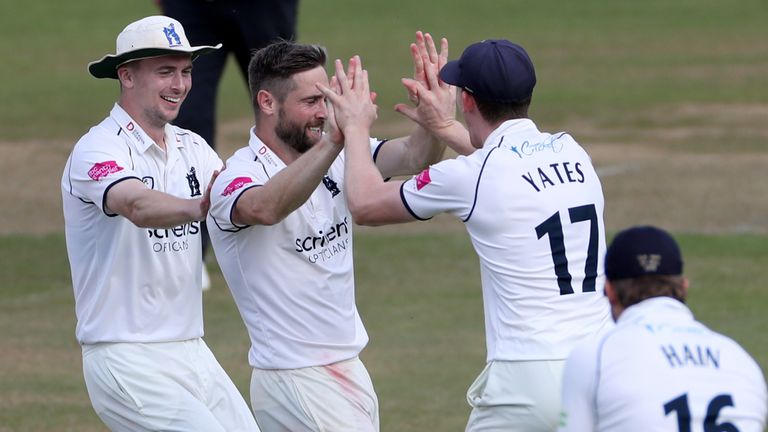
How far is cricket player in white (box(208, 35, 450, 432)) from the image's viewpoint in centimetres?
667

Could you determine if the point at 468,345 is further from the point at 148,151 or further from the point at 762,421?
the point at 762,421

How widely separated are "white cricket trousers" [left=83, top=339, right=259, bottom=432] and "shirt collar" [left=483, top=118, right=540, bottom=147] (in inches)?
67.1

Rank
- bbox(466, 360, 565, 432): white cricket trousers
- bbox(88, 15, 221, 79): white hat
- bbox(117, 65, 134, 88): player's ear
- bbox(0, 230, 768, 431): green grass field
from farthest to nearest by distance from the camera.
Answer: bbox(0, 230, 768, 431): green grass field → bbox(117, 65, 134, 88): player's ear → bbox(88, 15, 221, 79): white hat → bbox(466, 360, 565, 432): white cricket trousers

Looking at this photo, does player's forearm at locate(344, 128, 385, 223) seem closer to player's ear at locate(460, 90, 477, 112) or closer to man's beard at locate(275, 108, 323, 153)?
player's ear at locate(460, 90, 477, 112)

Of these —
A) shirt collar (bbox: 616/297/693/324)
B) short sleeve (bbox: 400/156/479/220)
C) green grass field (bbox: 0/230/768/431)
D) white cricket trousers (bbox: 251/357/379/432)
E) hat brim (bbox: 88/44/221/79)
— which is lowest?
green grass field (bbox: 0/230/768/431)

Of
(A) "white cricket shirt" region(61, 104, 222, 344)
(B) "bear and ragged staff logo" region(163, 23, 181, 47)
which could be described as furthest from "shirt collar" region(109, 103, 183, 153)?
(B) "bear and ragged staff logo" region(163, 23, 181, 47)

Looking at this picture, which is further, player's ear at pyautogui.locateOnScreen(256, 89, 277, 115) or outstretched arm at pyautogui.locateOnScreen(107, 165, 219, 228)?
player's ear at pyautogui.locateOnScreen(256, 89, 277, 115)

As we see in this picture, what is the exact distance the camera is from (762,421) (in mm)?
4895

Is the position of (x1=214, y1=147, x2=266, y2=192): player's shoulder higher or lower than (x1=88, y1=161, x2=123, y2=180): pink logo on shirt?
lower

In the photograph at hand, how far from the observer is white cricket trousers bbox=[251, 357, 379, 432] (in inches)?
262

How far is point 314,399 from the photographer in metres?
6.65

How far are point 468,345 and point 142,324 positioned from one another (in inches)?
195

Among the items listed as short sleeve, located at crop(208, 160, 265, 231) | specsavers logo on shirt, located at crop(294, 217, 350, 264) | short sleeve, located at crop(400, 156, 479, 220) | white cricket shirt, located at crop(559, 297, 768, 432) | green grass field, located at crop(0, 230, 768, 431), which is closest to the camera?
white cricket shirt, located at crop(559, 297, 768, 432)

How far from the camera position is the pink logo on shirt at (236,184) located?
652 centimetres
